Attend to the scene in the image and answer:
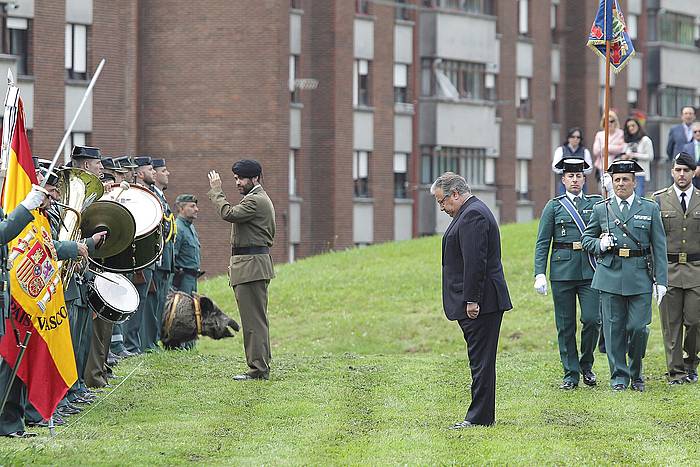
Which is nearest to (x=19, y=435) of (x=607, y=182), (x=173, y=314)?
(x=173, y=314)

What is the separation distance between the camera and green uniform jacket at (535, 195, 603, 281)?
53.6 ft

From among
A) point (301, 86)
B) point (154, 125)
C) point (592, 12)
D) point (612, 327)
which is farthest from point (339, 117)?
point (612, 327)

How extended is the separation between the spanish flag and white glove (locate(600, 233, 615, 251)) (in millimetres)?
6060

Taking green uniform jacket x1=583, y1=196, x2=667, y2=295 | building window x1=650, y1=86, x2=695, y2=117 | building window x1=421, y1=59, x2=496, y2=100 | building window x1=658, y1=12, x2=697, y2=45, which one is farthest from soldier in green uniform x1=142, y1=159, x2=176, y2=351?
building window x1=658, y1=12, x2=697, y2=45

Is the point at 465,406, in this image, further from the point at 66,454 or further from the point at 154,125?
the point at 154,125

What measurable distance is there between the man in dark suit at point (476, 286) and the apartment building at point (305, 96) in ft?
106

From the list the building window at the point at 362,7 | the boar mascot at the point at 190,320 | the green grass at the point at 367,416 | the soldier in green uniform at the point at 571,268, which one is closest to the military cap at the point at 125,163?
the green grass at the point at 367,416

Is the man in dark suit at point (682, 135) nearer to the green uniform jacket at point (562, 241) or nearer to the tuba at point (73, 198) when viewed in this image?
the green uniform jacket at point (562, 241)

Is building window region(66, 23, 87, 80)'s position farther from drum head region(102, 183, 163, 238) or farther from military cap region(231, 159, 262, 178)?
drum head region(102, 183, 163, 238)

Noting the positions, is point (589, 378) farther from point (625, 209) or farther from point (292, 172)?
point (292, 172)

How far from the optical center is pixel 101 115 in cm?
4675

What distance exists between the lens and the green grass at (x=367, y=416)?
11.6 meters

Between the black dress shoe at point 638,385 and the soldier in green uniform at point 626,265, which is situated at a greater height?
the soldier in green uniform at point 626,265

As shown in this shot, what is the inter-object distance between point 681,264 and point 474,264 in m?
4.68
